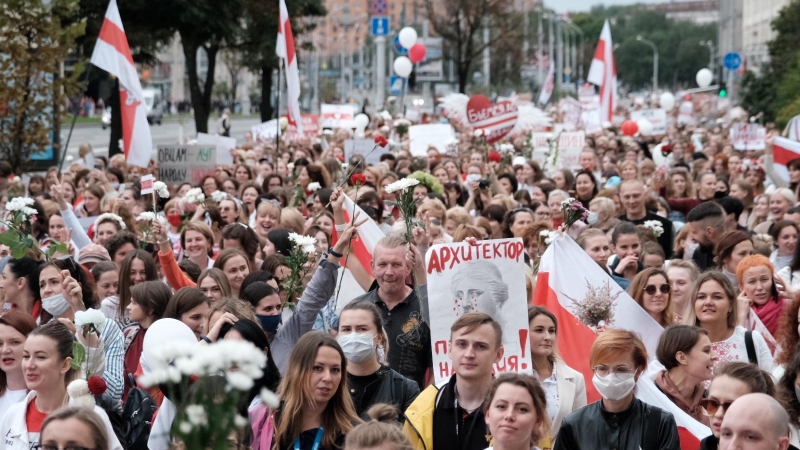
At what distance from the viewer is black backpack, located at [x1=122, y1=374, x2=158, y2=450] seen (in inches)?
245

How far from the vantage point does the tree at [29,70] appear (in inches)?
707

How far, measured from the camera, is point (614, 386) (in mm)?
5766

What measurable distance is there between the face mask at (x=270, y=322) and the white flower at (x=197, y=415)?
4.46 m

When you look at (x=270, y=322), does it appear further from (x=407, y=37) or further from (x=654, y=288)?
(x=407, y=37)

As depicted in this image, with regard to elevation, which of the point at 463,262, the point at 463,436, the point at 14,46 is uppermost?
the point at 14,46

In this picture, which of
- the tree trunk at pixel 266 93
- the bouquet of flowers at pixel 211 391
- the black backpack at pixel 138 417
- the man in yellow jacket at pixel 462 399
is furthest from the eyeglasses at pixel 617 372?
the tree trunk at pixel 266 93

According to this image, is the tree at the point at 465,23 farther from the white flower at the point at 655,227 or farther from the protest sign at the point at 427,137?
the white flower at the point at 655,227

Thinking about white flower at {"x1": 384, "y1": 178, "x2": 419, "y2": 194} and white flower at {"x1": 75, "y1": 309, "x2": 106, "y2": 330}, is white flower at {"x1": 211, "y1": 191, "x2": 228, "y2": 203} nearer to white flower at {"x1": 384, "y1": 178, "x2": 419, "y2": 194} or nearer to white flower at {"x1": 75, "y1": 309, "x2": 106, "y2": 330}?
white flower at {"x1": 384, "y1": 178, "x2": 419, "y2": 194}

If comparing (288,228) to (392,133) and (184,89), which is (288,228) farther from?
(184,89)

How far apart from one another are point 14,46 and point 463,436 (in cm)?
1354

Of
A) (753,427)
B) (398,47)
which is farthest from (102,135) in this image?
(753,427)

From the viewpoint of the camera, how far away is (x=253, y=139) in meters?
28.3

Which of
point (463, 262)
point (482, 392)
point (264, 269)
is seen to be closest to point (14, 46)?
point (264, 269)

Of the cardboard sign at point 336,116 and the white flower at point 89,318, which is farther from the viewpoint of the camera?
the cardboard sign at point 336,116
